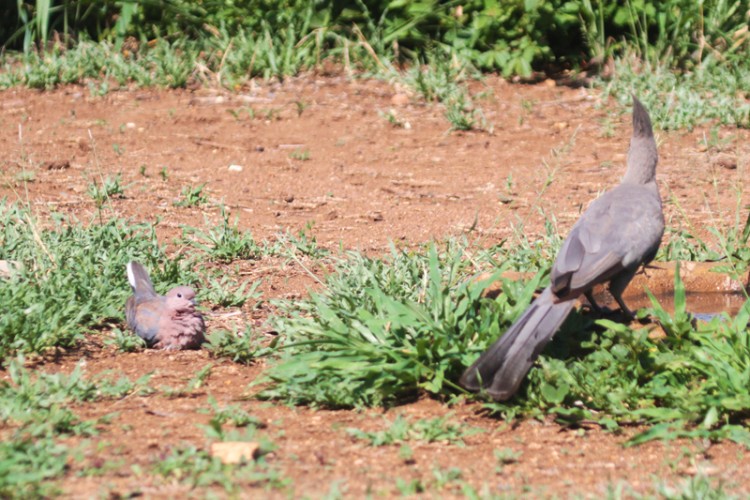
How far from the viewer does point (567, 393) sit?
12.9 feet

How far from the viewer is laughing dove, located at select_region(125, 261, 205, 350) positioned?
4.55m

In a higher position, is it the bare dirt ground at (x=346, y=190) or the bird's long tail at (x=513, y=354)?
the bird's long tail at (x=513, y=354)

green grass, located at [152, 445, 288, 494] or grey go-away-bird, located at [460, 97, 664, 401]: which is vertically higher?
grey go-away-bird, located at [460, 97, 664, 401]

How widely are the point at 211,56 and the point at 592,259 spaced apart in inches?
231

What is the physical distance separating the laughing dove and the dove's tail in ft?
0.35

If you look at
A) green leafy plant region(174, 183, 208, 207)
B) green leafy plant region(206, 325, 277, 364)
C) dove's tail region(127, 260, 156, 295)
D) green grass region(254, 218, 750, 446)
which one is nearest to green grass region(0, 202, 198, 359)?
dove's tail region(127, 260, 156, 295)

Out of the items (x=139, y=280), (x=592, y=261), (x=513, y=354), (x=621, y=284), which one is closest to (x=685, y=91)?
(x=621, y=284)

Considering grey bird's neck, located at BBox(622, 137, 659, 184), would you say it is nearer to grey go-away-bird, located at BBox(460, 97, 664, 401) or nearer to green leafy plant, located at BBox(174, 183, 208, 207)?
grey go-away-bird, located at BBox(460, 97, 664, 401)

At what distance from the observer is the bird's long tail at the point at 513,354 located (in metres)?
3.82

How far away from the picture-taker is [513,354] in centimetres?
387

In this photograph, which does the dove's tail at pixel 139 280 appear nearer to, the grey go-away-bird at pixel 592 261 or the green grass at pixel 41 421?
the green grass at pixel 41 421

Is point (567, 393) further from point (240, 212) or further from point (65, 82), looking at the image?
point (65, 82)

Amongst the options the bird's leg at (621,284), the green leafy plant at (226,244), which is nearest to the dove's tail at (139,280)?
the green leafy plant at (226,244)

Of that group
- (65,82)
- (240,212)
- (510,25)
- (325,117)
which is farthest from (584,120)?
(65,82)
